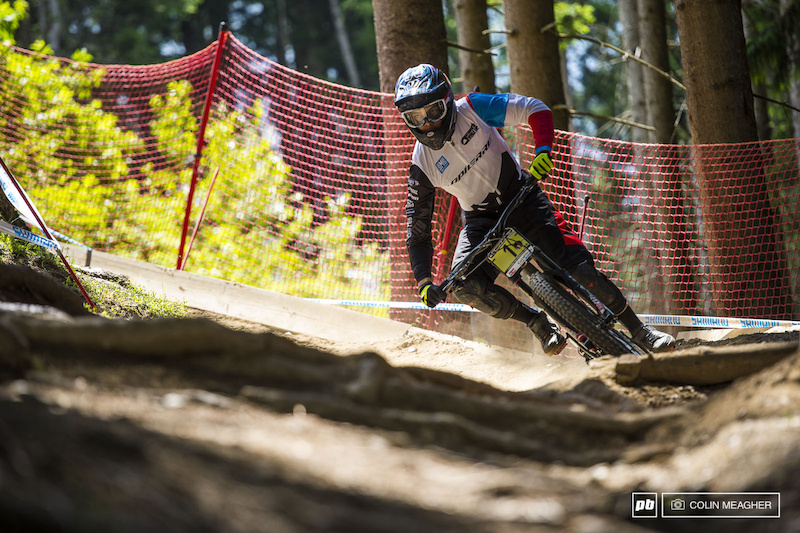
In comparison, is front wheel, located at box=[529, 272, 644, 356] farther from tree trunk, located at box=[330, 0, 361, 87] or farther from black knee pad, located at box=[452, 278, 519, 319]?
tree trunk, located at box=[330, 0, 361, 87]

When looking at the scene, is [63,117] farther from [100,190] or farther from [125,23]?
[125,23]

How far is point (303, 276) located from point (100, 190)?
3.11m

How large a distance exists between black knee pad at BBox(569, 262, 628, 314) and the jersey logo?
117 cm

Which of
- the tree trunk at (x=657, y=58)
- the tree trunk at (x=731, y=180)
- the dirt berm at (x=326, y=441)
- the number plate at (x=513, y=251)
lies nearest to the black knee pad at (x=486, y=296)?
the number plate at (x=513, y=251)

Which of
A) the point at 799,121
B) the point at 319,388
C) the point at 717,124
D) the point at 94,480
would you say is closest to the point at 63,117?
the point at 717,124

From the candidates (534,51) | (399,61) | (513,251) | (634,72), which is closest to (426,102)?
(513,251)

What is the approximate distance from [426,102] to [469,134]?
50 cm

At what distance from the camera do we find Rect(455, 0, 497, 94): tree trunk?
10.3 meters

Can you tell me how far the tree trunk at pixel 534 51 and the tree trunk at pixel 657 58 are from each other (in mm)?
4254

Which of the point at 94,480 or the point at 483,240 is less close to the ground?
the point at 483,240

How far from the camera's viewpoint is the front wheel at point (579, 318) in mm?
5039

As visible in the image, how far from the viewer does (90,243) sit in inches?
387

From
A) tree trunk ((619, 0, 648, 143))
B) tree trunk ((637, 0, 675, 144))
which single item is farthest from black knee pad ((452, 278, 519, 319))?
tree trunk ((619, 0, 648, 143))

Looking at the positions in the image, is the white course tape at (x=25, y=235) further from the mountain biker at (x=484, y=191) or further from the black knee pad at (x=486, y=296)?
the black knee pad at (x=486, y=296)
